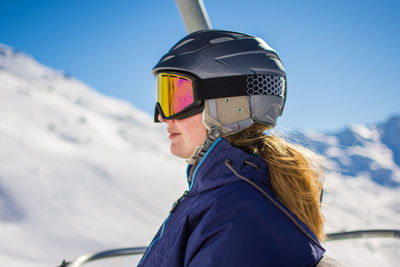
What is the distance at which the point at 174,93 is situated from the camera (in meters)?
1.67

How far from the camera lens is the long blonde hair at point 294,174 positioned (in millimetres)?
1207

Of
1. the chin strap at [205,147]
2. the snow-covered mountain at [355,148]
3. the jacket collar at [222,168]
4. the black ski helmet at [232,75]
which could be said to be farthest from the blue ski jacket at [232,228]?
the snow-covered mountain at [355,148]

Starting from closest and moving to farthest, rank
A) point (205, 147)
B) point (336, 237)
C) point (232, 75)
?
point (205, 147), point (232, 75), point (336, 237)

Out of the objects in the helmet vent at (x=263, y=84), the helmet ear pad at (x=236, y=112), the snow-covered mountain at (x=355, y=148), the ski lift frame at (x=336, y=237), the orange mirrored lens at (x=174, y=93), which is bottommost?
the ski lift frame at (x=336, y=237)

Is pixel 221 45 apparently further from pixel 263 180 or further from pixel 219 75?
pixel 263 180

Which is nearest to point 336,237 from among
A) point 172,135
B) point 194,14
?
point 172,135

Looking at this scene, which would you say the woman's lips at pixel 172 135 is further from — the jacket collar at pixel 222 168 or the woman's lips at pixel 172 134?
the jacket collar at pixel 222 168

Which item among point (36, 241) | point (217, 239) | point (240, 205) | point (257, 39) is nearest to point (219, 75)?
point (257, 39)

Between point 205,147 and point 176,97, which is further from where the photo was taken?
point 176,97

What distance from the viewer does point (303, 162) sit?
53.7 inches

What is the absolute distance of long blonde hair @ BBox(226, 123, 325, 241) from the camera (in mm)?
1207

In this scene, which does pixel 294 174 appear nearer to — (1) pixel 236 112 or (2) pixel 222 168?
(2) pixel 222 168

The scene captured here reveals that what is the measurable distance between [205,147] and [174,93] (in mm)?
360

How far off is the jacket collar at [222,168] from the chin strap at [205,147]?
0.55 feet
